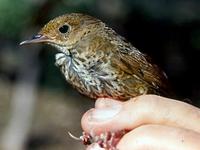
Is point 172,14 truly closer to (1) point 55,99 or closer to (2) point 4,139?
(1) point 55,99

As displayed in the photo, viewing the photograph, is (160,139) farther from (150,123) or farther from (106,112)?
(106,112)

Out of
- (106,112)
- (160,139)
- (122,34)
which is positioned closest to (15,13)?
(122,34)

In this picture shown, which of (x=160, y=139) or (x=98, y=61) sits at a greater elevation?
(x=98, y=61)

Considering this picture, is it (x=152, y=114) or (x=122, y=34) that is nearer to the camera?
(x=152, y=114)

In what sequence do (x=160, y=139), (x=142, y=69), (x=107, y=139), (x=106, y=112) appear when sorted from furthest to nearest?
(x=142, y=69)
(x=107, y=139)
(x=106, y=112)
(x=160, y=139)

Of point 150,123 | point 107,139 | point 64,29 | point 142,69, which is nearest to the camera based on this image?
point 150,123

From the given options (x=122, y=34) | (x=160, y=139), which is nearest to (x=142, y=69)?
(x=160, y=139)

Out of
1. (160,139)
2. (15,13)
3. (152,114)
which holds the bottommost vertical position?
(160,139)

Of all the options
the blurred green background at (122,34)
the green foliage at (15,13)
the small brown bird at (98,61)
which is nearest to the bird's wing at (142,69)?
the small brown bird at (98,61)
